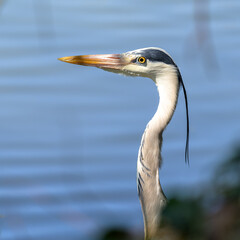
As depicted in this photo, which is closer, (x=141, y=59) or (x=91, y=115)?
(x=141, y=59)

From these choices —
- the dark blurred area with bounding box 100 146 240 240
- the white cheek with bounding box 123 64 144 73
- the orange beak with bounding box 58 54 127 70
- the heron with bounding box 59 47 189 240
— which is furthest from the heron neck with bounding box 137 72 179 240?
the dark blurred area with bounding box 100 146 240 240

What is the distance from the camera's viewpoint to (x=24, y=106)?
6824 mm

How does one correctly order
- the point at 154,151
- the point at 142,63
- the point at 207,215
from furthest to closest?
the point at 142,63 → the point at 154,151 → the point at 207,215

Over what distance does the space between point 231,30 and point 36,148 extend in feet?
9.66

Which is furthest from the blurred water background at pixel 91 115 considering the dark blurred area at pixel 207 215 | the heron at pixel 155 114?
the dark blurred area at pixel 207 215

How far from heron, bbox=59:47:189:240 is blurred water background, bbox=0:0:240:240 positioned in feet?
3.54

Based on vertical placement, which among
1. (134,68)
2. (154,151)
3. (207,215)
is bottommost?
(154,151)

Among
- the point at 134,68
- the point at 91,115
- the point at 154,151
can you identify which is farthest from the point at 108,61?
the point at 91,115

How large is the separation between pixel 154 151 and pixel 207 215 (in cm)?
237

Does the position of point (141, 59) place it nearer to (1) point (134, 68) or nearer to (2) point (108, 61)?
(1) point (134, 68)

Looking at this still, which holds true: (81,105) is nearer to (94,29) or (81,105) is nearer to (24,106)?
(24,106)

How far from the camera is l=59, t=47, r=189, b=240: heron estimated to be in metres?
3.77

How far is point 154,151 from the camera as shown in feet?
12.4

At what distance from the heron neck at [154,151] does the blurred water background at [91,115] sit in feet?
3.55
